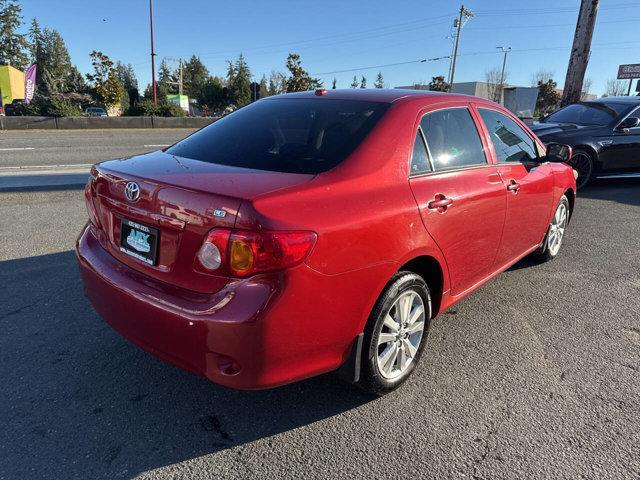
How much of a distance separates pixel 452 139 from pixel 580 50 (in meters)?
13.6

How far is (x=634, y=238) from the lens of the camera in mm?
6008

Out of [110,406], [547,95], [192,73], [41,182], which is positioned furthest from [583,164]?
[192,73]

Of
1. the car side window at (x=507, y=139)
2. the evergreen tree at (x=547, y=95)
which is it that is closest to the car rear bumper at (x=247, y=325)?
the car side window at (x=507, y=139)

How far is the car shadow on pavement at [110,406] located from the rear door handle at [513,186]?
1.92 metres

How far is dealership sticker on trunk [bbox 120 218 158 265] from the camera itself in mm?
2264

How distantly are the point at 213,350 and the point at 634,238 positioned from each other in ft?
19.8

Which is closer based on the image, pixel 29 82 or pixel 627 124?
pixel 627 124

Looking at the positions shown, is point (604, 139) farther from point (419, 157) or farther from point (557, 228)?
point (419, 157)

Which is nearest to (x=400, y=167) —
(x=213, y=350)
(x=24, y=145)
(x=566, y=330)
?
(x=213, y=350)

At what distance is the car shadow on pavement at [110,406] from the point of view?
7.14 ft

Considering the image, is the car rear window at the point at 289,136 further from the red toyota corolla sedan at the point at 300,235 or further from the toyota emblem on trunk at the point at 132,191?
the toyota emblem on trunk at the point at 132,191

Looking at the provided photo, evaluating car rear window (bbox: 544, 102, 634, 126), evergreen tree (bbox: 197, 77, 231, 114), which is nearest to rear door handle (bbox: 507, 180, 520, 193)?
car rear window (bbox: 544, 102, 634, 126)

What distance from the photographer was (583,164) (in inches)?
342

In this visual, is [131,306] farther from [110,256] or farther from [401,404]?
[401,404]
